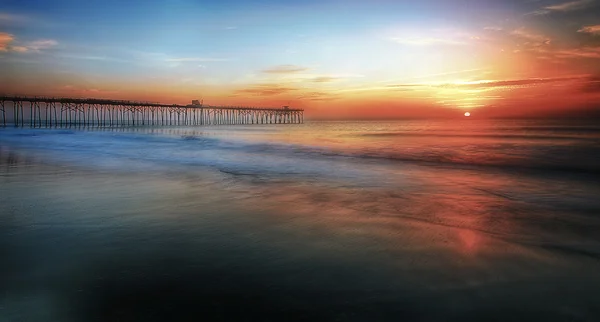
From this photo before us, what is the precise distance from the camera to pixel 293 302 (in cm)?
310

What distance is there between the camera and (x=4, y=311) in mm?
2875

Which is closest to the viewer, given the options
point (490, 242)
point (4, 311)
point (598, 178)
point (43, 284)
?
point (4, 311)

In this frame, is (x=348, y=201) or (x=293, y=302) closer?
(x=293, y=302)

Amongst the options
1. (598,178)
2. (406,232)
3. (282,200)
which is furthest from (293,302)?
(598,178)

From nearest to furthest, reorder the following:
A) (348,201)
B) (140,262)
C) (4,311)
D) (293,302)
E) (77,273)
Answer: (4,311) < (293,302) < (77,273) < (140,262) < (348,201)

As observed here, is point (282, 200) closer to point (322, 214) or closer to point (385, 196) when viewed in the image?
point (322, 214)

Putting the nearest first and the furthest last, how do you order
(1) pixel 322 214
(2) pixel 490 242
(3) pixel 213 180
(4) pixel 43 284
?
(4) pixel 43 284 < (2) pixel 490 242 < (1) pixel 322 214 < (3) pixel 213 180

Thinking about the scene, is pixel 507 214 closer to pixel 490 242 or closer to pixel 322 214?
pixel 490 242

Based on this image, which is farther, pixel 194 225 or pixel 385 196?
pixel 385 196

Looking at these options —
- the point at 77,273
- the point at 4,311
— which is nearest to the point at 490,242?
the point at 77,273

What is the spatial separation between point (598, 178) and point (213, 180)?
11796 mm

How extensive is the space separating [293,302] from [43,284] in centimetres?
230

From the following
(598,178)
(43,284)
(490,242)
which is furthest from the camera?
(598,178)

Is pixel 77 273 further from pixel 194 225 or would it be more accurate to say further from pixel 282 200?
pixel 282 200
